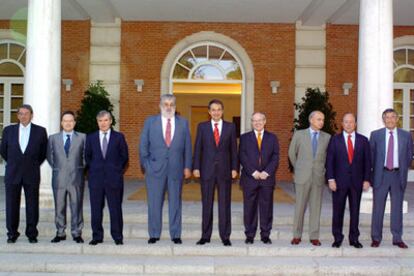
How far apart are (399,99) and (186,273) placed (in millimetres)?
10162

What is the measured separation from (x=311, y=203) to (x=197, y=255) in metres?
1.53

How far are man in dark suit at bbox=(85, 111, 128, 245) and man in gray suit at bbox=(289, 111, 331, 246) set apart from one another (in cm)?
214

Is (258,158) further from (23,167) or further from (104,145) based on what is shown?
(23,167)

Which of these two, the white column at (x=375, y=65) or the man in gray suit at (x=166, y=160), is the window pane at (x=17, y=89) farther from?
the white column at (x=375, y=65)

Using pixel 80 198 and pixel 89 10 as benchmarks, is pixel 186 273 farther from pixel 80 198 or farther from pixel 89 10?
pixel 89 10

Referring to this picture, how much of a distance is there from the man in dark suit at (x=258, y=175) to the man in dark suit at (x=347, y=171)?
69cm

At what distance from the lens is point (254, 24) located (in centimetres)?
1323

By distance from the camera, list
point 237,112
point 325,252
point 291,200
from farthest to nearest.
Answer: point 237,112
point 291,200
point 325,252

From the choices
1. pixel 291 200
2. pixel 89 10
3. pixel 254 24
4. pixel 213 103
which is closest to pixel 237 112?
pixel 254 24

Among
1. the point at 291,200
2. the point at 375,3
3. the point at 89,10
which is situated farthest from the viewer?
the point at 89,10

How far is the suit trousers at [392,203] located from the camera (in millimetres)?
6098

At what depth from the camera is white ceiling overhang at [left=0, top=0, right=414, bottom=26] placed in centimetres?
1123

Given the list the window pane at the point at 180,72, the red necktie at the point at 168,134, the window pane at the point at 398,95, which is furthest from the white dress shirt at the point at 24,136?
the window pane at the point at 398,95

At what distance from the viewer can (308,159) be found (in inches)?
239
